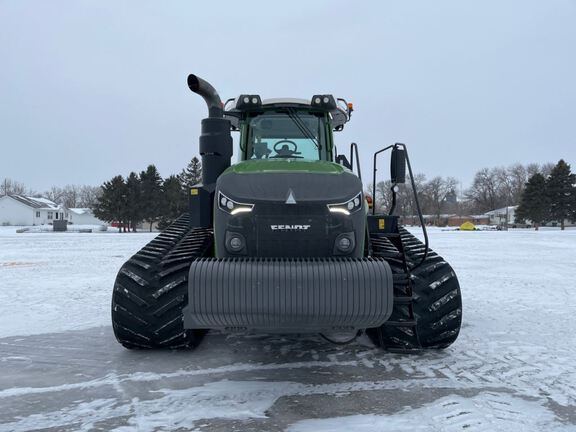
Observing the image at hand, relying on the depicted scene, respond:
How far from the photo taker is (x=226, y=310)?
3574 millimetres

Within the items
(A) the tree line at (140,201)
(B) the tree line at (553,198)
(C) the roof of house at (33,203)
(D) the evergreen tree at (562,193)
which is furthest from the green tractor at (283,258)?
(C) the roof of house at (33,203)

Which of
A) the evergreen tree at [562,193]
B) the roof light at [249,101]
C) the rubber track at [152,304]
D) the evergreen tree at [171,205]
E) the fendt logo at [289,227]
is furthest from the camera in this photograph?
the evergreen tree at [171,205]

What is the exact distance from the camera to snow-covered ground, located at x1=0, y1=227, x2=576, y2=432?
132 inches

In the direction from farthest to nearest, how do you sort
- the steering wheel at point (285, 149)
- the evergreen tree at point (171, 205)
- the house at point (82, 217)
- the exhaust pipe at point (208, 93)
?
the house at point (82, 217) < the evergreen tree at point (171, 205) < the steering wheel at point (285, 149) < the exhaust pipe at point (208, 93)

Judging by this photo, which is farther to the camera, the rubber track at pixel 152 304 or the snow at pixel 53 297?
the snow at pixel 53 297

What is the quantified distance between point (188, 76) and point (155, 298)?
2.12 metres

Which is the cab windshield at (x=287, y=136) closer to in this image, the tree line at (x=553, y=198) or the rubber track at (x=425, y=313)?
the rubber track at (x=425, y=313)

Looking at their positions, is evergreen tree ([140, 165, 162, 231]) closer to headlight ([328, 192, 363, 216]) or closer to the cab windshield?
the cab windshield

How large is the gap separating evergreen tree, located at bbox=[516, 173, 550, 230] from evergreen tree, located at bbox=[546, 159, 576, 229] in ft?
1.89

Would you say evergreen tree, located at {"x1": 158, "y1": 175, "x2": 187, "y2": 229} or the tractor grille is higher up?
evergreen tree, located at {"x1": 158, "y1": 175, "x2": 187, "y2": 229}

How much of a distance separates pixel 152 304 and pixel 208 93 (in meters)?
2.14

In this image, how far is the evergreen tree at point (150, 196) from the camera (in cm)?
5338

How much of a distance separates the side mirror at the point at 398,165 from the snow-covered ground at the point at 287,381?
1.72 meters

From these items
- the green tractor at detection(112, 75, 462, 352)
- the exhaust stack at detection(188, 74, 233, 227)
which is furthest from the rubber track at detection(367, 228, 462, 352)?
the exhaust stack at detection(188, 74, 233, 227)
